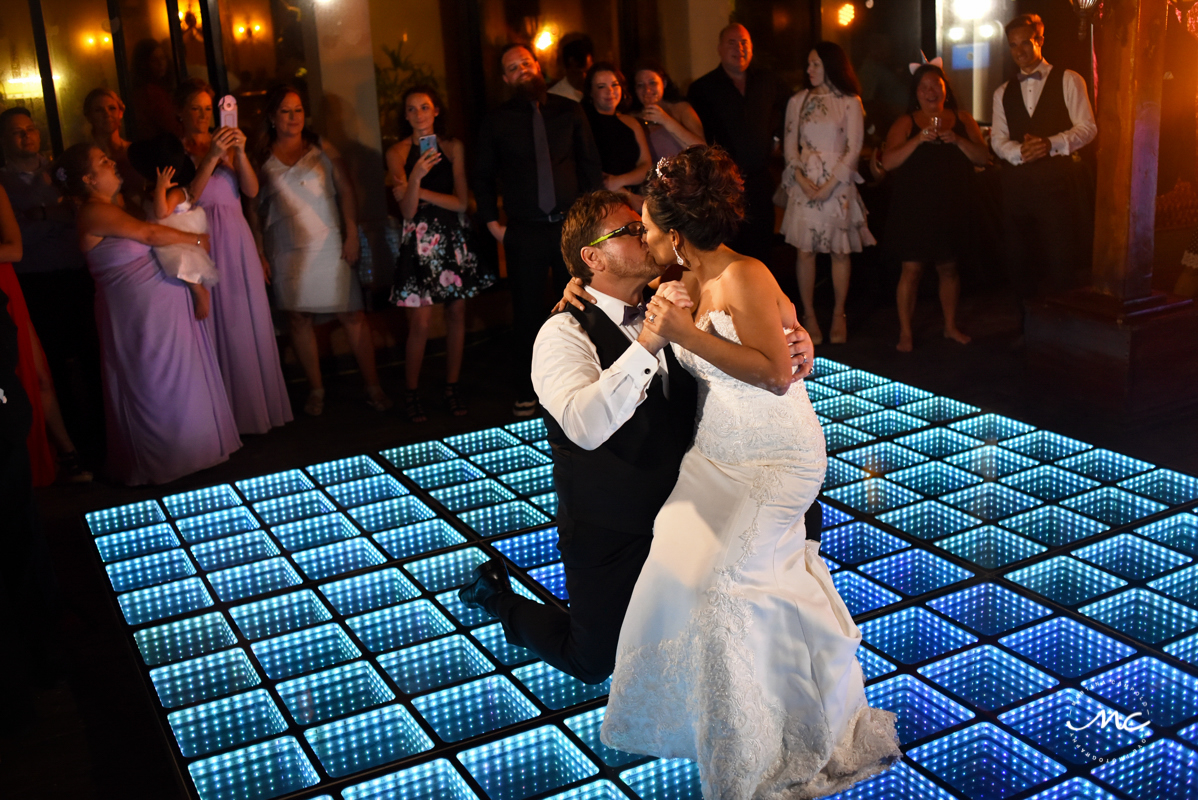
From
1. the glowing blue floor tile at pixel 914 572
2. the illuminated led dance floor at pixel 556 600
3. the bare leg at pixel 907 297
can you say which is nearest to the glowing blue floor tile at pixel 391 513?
the illuminated led dance floor at pixel 556 600

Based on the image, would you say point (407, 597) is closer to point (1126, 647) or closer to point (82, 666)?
point (82, 666)

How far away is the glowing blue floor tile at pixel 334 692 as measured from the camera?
3066 mm

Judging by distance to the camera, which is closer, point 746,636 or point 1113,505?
point 746,636

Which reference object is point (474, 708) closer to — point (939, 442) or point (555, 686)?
point (555, 686)

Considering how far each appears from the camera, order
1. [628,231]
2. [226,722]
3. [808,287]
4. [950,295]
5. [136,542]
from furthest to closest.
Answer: [808,287] < [950,295] < [136,542] < [226,722] < [628,231]

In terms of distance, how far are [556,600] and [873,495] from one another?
1.42 m

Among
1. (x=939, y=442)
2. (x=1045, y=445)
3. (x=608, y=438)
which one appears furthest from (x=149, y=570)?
(x=1045, y=445)

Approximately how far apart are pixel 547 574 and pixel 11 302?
280cm

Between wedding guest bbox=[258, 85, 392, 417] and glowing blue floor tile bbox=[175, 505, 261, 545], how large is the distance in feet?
5.27

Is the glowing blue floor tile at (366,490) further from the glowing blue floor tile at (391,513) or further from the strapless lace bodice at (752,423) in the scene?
the strapless lace bodice at (752,423)

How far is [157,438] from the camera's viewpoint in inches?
200

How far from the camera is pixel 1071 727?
2777 mm

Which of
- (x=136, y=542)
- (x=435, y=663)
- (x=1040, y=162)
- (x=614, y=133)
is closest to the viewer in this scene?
(x=435, y=663)

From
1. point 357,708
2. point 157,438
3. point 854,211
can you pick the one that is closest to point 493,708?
point 357,708
